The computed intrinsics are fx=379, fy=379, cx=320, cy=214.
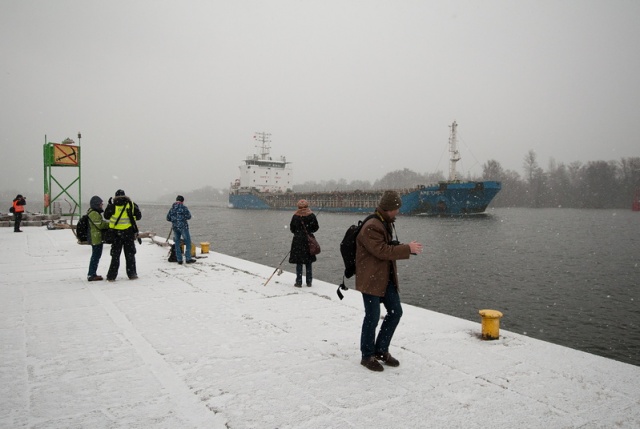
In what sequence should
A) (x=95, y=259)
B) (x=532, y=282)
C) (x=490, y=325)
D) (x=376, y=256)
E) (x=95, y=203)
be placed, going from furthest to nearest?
(x=532, y=282)
(x=95, y=203)
(x=95, y=259)
(x=490, y=325)
(x=376, y=256)

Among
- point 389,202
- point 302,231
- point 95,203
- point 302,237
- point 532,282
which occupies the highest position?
point 389,202

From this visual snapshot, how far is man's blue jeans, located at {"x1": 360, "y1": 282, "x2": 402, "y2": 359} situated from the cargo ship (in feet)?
75.4

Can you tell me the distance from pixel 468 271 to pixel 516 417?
38.6ft

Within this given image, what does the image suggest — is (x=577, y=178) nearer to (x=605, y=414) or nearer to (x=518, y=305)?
(x=518, y=305)

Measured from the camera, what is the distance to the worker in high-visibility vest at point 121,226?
6801 millimetres

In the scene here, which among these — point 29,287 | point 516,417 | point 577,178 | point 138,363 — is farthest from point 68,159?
point 577,178

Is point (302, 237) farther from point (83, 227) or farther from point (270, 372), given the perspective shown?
point (83, 227)

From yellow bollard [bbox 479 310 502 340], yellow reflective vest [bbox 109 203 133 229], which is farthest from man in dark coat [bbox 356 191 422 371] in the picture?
yellow reflective vest [bbox 109 203 133 229]

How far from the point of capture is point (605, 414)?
2.76 m

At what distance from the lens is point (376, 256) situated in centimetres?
322

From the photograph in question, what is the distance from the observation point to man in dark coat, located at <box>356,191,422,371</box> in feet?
10.6

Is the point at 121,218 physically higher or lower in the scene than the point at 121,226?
higher

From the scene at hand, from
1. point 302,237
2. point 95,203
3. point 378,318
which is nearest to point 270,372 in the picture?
point 378,318

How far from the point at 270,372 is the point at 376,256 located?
139 centimetres
